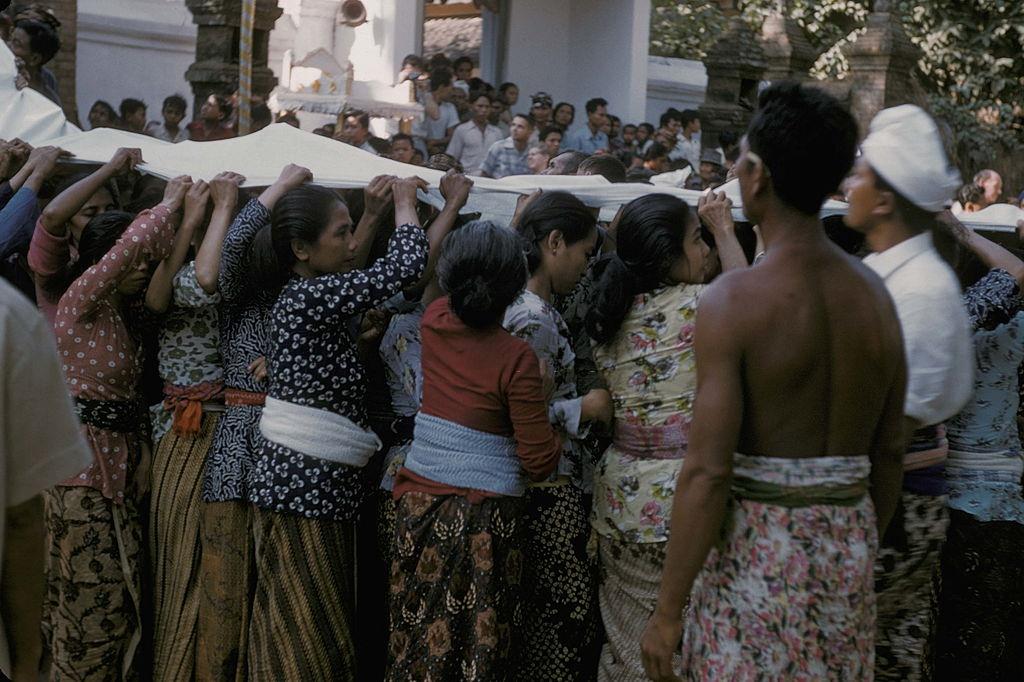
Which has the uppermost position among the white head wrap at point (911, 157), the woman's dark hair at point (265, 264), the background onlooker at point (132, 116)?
the white head wrap at point (911, 157)

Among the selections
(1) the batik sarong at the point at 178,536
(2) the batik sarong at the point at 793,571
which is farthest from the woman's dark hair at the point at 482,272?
(1) the batik sarong at the point at 178,536

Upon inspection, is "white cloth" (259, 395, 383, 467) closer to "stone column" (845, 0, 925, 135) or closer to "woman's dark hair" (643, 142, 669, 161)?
"woman's dark hair" (643, 142, 669, 161)

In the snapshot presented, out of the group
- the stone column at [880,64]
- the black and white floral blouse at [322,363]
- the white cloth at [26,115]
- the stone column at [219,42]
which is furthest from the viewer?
the stone column at [880,64]

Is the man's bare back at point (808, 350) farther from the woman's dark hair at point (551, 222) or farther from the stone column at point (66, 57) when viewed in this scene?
the stone column at point (66, 57)

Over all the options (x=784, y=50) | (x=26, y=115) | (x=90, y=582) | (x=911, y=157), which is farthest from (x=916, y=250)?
(x=784, y=50)

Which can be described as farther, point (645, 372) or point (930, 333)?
point (645, 372)

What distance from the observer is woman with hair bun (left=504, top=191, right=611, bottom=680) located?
13.2ft

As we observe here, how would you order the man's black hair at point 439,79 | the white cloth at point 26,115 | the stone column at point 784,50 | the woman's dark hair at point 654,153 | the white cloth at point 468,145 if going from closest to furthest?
the white cloth at point 26,115 < the woman's dark hair at point 654,153 < the white cloth at point 468,145 < the man's black hair at point 439,79 < the stone column at point 784,50

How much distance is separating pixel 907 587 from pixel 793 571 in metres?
1.18

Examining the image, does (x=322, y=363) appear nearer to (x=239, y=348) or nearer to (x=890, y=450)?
(x=239, y=348)

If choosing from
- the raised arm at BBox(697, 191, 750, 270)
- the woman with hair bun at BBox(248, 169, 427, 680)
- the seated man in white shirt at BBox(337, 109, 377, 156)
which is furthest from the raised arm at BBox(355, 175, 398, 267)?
the seated man in white shirt at BBox(337, 109, 377, 156)

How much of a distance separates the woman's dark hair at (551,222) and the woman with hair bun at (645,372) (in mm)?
197

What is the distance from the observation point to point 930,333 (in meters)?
2.95

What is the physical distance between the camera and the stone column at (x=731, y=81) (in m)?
13.3
